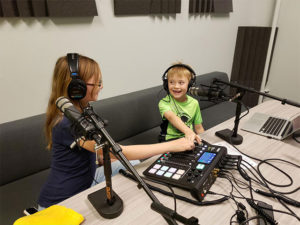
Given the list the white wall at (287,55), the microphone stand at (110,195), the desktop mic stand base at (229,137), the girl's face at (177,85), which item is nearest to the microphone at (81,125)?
the microphone stand at (110,195)

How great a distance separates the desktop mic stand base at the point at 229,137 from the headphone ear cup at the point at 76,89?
2.66 ft

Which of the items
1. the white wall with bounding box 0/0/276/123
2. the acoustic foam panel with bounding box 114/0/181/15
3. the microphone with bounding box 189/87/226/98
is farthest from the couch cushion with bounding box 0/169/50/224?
the acoustic foam panel with bounding box 114/0/181/15

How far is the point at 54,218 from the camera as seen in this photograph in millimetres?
711

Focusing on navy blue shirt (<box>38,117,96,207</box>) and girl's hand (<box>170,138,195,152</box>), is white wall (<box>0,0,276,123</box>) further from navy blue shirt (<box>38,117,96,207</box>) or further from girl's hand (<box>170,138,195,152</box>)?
girl's hand (<box>170,138,195,152</box>)

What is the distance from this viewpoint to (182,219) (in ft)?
1.67

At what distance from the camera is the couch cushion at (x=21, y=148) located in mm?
1359

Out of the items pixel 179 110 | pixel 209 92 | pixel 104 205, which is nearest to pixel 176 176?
pixel 104 205

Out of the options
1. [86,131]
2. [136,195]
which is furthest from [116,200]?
[86,131]

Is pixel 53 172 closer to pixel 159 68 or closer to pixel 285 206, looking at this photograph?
pixel 285 206

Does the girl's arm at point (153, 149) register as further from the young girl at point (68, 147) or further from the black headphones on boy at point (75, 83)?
the black headphones on boy at point (75, 83)

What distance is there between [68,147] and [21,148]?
58 centimetres

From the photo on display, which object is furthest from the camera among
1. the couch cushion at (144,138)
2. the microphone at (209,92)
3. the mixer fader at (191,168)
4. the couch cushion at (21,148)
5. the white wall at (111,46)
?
the couch cushion at (144,138)

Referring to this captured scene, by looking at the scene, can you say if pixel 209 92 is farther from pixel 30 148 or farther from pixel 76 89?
pixel 30 148

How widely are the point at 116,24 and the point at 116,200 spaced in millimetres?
1476
